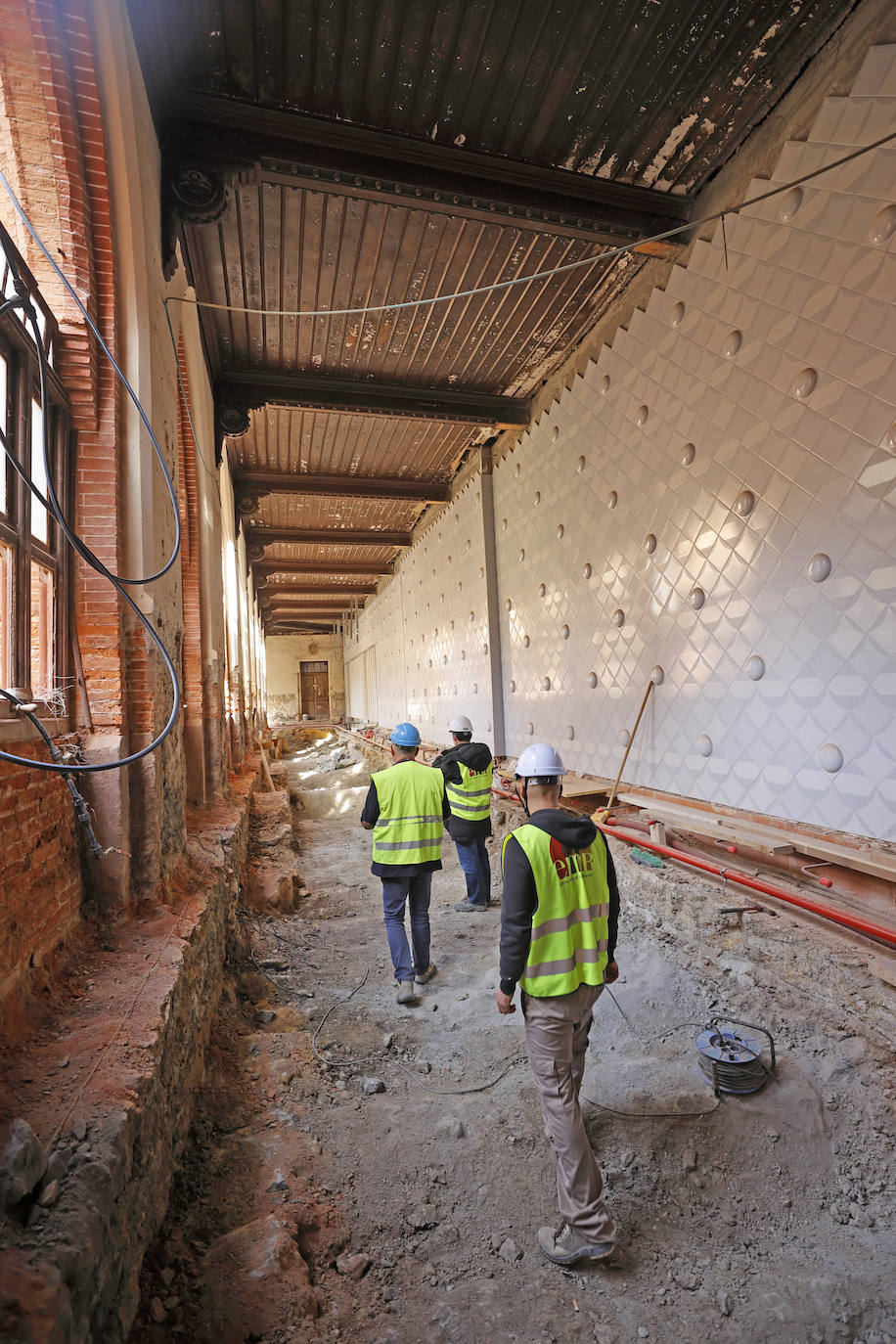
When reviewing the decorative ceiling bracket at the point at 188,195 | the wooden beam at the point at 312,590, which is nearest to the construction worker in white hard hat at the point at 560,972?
the decorative ceiling bracket at the point at 188,195

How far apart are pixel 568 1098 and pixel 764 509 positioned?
3750 millimetres

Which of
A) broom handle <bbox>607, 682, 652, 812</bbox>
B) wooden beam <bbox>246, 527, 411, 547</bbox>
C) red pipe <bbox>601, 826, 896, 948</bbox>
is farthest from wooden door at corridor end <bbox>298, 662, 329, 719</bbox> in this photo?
red pipe <bbox>601, 826, 896, 948</bbox>

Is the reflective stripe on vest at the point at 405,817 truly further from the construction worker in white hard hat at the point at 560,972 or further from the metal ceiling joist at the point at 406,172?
the metal ceiling joist at the point at 406,172

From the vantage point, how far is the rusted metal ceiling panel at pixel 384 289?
227 inches

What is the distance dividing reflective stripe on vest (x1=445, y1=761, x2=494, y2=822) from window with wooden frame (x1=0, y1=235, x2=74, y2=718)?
3995 mm

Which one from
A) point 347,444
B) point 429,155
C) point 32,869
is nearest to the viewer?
point 32,869

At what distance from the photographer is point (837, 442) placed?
395cm

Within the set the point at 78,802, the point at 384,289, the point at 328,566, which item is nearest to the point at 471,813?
the point at 78,802

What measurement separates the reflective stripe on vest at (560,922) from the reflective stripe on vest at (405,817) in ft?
6.63

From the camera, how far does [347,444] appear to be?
1052 centimetres

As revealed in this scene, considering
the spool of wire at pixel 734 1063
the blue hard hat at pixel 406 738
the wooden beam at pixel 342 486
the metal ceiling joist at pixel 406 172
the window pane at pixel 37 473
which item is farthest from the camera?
the wooden beam at pixel 342 486

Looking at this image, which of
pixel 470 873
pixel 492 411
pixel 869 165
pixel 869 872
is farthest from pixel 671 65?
pixel 470 873

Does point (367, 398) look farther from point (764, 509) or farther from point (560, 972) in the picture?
point (560, 972)

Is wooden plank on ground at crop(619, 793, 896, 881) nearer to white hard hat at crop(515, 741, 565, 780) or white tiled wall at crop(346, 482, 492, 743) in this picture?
white hard hat at crop(515, 741, 565, 780)
